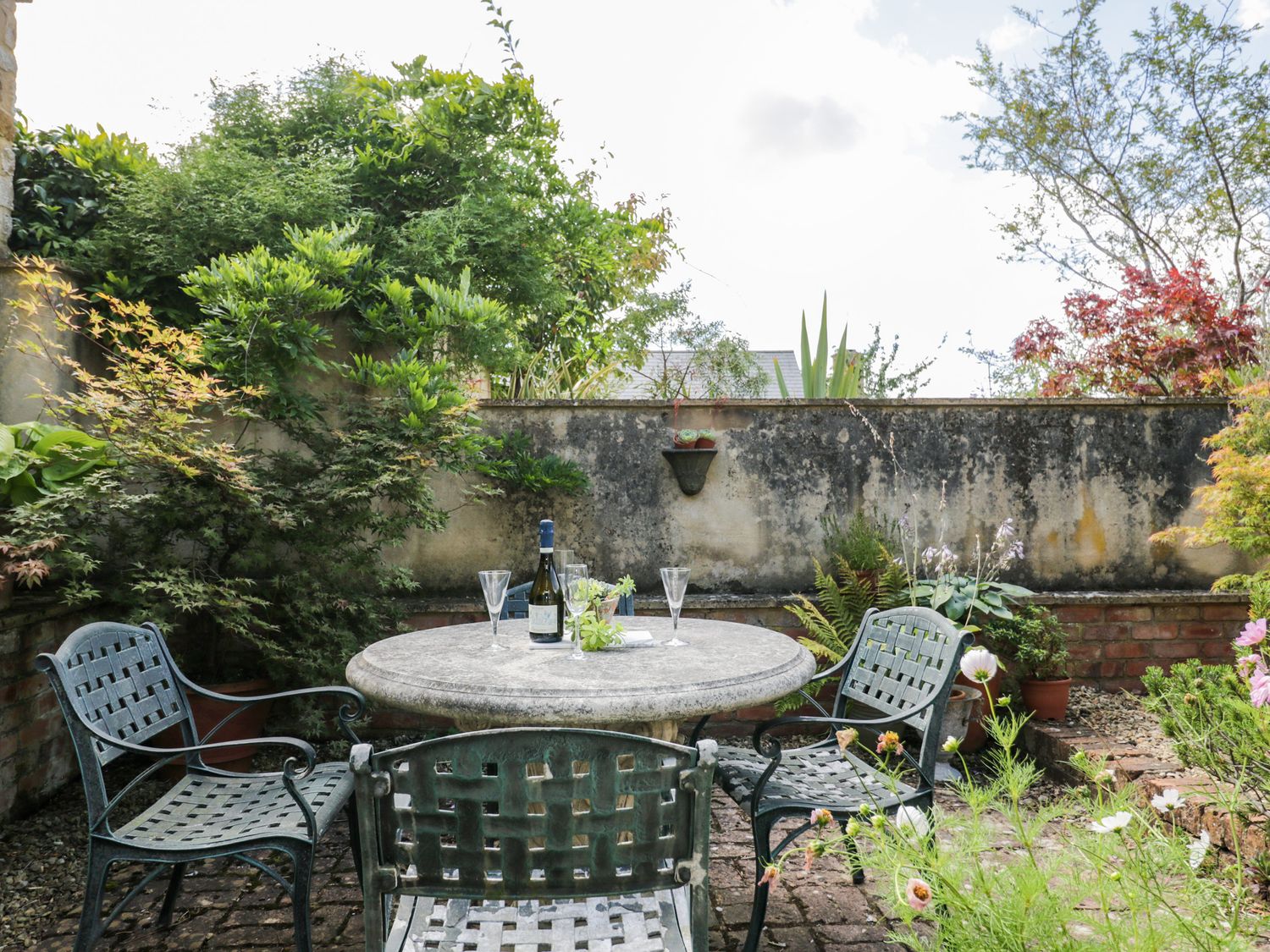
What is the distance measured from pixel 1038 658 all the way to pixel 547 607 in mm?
2474

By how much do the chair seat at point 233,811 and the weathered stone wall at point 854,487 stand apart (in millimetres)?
1942

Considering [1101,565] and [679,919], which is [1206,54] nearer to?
[1101,565]

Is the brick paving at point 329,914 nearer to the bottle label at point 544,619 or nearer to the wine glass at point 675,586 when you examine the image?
the wine glass at point 675,586

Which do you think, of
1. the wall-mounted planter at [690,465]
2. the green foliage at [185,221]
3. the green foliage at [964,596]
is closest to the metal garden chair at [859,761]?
the green foliage at [964,596]

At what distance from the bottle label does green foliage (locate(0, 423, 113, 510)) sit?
1.99 m

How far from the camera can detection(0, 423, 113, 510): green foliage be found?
303 centimetres

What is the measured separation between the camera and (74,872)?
264 cm

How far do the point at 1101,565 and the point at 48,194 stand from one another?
568cm

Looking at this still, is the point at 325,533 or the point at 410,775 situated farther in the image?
the point at 325,533

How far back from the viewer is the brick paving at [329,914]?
2.21 m

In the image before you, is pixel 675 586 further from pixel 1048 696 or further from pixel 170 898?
pixel 1048 696

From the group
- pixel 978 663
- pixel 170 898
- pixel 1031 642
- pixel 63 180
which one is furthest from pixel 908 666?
pixel 63 180

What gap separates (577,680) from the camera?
1.84 m

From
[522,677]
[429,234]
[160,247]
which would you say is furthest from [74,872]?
[429,234]
